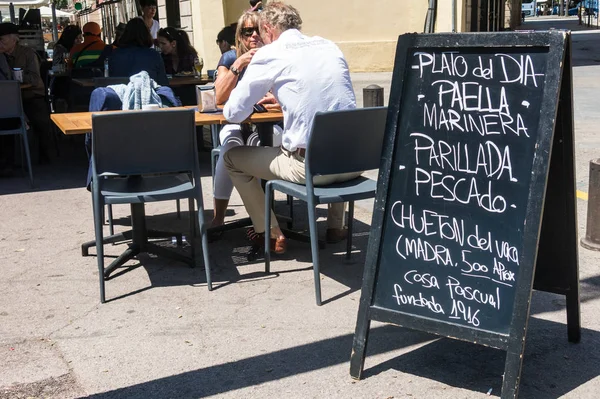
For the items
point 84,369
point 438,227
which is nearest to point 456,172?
point 438,227

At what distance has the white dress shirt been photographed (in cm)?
457

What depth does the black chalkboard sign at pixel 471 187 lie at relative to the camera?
3.12 m

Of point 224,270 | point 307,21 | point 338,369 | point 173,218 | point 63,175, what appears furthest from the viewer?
point 307,21

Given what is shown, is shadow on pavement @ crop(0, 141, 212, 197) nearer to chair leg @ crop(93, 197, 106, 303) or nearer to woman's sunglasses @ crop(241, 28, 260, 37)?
woman's sunglasses @ crop(241, 28, 260, 37)

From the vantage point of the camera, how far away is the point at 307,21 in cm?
1886

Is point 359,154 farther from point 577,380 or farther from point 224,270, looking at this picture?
point 577,380

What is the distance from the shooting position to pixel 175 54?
9.99 m

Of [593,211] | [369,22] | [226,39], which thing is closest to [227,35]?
[226,39]

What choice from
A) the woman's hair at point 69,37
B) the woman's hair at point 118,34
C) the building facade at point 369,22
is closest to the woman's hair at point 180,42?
the woman's hair at point 118,34

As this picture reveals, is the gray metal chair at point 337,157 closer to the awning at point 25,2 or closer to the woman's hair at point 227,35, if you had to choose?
the woman's hair at point 227,35

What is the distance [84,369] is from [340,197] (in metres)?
1.65

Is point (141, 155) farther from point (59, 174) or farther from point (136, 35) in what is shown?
point (59, 174)

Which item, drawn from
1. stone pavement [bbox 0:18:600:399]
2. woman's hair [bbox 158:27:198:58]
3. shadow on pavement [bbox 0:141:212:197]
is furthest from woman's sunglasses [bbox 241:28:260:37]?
woman's hair [bbox 158:27:198:58]

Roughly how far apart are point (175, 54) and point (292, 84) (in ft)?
18.8
